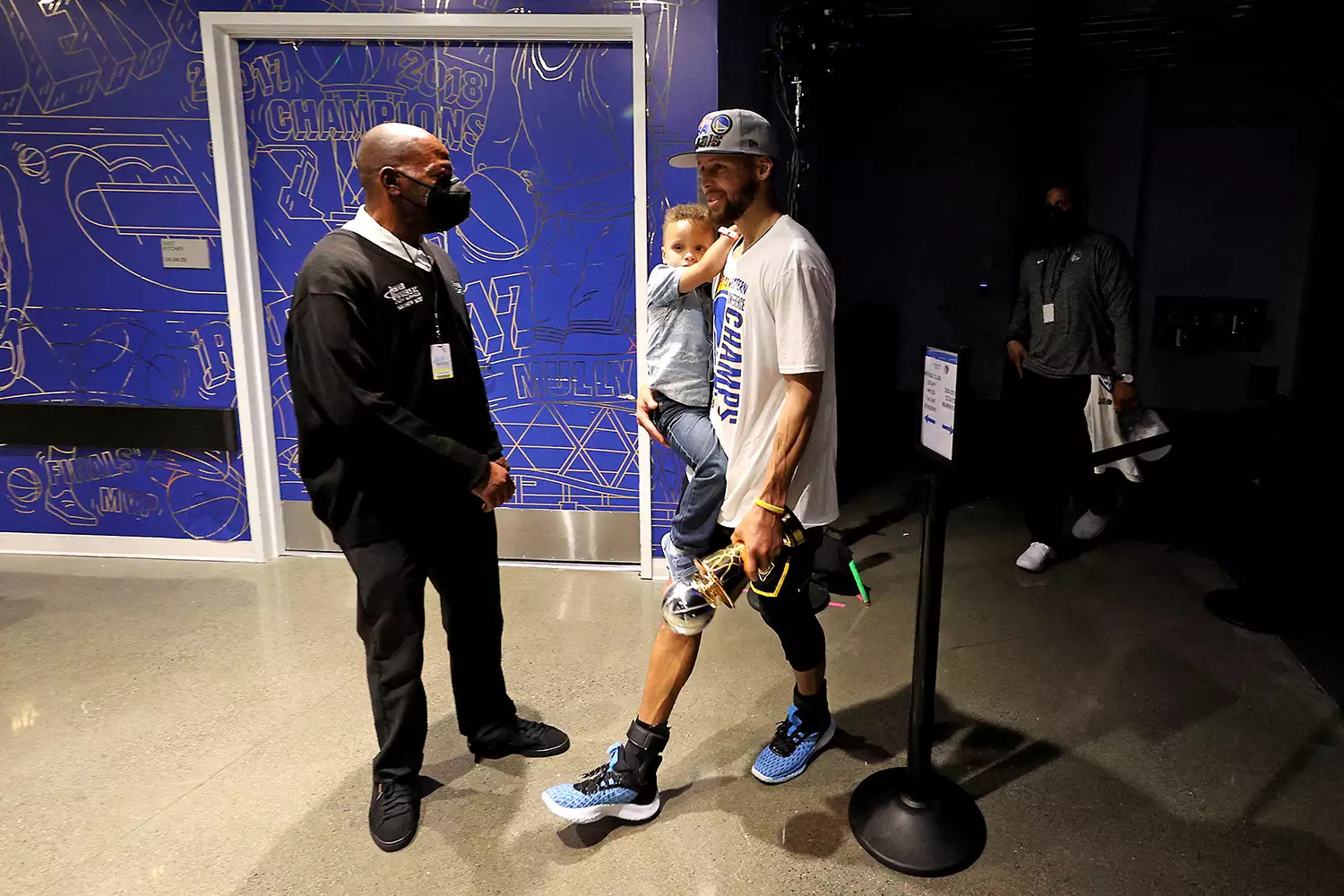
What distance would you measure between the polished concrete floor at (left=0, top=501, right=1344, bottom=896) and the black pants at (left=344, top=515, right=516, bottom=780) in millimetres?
163

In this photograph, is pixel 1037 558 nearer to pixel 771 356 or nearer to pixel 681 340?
pixel 681 340

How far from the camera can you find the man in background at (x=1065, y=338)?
3406 millimetres

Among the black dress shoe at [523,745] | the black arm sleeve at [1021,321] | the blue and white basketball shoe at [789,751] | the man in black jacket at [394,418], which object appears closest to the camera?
the man in black jacket at [394,418]

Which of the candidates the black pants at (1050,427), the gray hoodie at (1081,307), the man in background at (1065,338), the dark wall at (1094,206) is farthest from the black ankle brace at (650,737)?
the dark wall at (1094,206)

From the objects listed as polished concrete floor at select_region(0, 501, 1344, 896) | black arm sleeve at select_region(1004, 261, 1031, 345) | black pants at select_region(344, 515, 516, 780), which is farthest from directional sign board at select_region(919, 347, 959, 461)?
black arm sleeve at select_region(1004, 261, 1031, 345)

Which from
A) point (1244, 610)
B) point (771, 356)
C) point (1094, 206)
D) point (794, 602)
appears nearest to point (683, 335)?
point (771, 356)

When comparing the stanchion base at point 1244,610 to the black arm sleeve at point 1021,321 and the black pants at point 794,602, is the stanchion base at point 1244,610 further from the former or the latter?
the black pants at point 794,602

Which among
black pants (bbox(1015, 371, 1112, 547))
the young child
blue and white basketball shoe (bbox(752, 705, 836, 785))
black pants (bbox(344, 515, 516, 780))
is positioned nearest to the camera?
black pants (bbox(344, 515, 516, 780))

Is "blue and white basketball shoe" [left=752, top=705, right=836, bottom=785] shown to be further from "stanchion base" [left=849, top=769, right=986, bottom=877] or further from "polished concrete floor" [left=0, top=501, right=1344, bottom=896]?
"stanchion base" [left=849, top=769, right=986, bottom=877]

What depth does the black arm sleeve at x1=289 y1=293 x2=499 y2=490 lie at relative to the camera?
1.71 m

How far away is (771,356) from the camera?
1.81 metres

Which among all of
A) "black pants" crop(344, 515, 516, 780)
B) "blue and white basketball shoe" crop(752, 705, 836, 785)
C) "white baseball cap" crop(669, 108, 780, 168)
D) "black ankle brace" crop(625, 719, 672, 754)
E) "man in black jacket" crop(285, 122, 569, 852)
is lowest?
"blue and white basketball shoe" crop(752, 705, 836, 785)

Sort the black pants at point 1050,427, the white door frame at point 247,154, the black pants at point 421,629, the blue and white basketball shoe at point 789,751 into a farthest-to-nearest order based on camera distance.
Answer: the black pants at point 1050,427 < the white door frame at point 247,154 < the blue and white basketball shoe at point 789,751 < the black pants at point 421,629

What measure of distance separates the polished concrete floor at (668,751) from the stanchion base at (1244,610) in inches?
2.9
